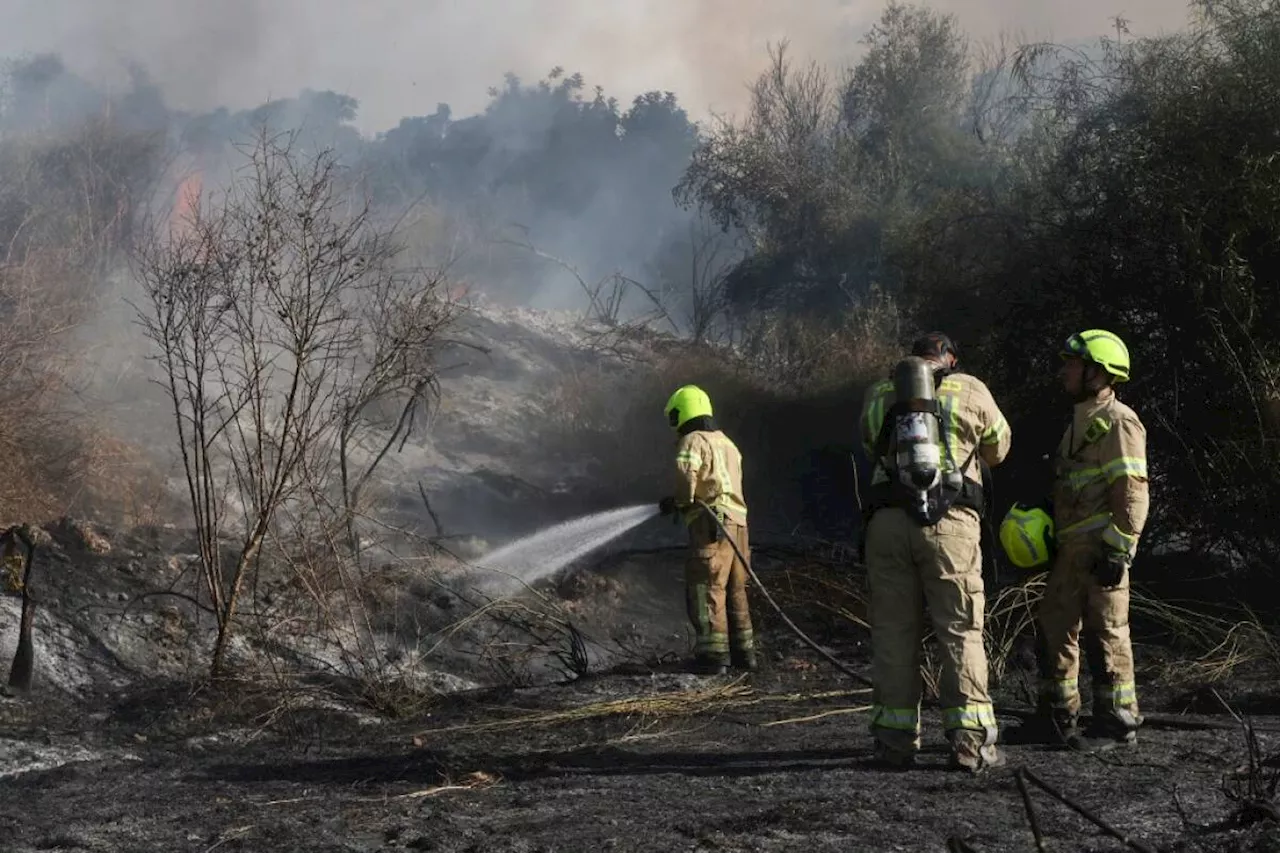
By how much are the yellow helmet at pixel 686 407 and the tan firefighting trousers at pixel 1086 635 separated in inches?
115

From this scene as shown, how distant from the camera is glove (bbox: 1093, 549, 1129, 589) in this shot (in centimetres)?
511

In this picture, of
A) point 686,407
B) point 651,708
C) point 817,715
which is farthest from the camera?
point 686,407

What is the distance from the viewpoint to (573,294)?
38125mm

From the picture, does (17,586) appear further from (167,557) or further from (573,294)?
(573,294)

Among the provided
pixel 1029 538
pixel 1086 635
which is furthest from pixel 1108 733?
pixel 1029 538

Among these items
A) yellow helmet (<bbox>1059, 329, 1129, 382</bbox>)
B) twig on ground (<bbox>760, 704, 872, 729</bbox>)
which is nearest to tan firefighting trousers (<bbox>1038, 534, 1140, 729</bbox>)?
yellow helmet (<bbox>1059, 329, 1129, 382</bbox>)

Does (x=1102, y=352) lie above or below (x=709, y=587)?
above

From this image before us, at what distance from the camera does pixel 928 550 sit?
4.87m

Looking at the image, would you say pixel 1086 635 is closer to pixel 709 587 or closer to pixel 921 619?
pixel 921 619

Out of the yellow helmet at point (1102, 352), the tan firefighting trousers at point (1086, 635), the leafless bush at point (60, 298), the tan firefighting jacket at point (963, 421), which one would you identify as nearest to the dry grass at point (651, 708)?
the tan firefighting trousers at point (1086, 635)

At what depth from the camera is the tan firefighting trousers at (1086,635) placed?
17.3ft

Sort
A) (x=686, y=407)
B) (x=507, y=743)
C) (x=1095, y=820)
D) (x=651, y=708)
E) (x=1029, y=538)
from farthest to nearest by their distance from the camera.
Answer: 1. (x=686, y=407)
2. (x=651, y=708)
3. (x=507, y=743)
4. (x=1029, y=538)
5. (x=1095, y=820)

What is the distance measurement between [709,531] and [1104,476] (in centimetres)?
290

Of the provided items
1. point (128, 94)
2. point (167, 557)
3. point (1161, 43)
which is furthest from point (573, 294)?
point (167, 557)
